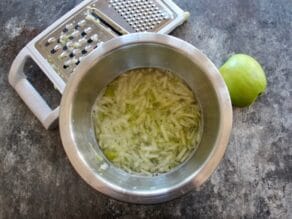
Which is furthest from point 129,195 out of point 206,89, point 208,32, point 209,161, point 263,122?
point 208,32

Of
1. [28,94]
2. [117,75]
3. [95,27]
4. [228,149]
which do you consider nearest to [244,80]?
[228,149]

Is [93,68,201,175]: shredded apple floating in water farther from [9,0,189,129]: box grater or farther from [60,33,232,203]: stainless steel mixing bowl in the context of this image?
[9,0,189,129]: box grater

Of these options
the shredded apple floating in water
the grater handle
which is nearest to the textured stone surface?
the grater handle

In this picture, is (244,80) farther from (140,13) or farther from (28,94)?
(28,94)

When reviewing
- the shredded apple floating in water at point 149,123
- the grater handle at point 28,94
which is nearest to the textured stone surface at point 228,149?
the grater handle at point 28,94

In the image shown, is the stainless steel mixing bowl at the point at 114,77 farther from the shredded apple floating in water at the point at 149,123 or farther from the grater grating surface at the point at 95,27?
the grater grating surface at the point at 95,27

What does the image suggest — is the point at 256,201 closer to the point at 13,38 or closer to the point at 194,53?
the point at 194,53
